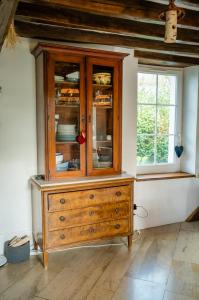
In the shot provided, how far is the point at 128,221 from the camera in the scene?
2863mm

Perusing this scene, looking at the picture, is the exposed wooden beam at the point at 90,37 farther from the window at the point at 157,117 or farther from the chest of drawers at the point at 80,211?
the chest of drawers at the point at 80,211

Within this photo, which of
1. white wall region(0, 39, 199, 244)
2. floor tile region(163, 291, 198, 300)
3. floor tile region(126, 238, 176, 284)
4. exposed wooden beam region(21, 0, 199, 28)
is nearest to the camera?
exposed wooden beam region(21, 0, 199, 28)

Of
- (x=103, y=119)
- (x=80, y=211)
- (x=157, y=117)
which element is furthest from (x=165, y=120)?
(x=80, y=211)

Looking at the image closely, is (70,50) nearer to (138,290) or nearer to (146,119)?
(146,119)

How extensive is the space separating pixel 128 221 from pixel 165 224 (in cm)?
98

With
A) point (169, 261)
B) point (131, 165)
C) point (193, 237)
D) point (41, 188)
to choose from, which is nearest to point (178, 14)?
point (41, 188)

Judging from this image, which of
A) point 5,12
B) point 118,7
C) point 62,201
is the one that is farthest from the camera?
point 62,201

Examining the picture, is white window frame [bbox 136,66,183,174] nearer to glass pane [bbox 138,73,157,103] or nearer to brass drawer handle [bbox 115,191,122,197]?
glass pane [bbox 138,73,157,103]

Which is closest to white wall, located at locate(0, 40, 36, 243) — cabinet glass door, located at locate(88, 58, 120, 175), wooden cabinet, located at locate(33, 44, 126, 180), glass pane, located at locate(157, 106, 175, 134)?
wooden cabinet, located at locate(33, 44, 126, 180)

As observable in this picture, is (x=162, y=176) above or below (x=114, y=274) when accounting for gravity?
above

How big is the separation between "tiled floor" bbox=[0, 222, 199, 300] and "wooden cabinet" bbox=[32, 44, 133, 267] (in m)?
0.21

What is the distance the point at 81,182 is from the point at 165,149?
1.70 metres

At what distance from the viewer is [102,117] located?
2.86m

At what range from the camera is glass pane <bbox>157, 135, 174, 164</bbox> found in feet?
12.5
